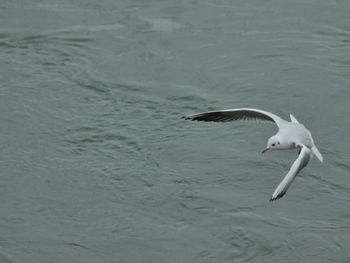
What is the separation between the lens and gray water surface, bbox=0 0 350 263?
766cm

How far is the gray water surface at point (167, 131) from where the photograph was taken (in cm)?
766

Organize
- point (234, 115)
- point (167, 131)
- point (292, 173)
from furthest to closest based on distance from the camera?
point (167, 131)
point (234, 115)
point (292, 173)

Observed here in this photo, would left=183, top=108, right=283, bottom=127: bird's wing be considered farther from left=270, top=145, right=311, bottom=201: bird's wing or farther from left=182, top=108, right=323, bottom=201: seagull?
left=270, top=145, right=311, bottom=201: bird's wing

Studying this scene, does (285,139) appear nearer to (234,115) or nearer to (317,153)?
(317,153)

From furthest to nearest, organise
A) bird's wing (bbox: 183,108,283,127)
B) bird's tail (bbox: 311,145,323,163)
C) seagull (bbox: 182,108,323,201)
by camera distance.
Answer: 1. bird's wing (bbox: 183,108,283,127)
2. bird's tail (bbox: 311,145,323,163)
3. seagull (bbox: 182,108,323,201)

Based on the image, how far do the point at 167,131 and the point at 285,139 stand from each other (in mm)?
2249

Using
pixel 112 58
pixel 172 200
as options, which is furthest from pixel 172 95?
pixel 172 200

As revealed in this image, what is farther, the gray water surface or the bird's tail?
the gray water surface

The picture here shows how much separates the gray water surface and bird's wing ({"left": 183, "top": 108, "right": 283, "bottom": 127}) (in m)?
0.57

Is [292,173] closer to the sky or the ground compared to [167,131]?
closer to the sky

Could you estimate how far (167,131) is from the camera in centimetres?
974

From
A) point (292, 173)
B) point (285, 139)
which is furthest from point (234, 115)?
point (292, 173)

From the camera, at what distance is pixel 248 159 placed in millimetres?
9062

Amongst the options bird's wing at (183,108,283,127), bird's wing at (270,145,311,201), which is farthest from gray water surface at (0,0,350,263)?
bird's wing at (270,145,311,201)
